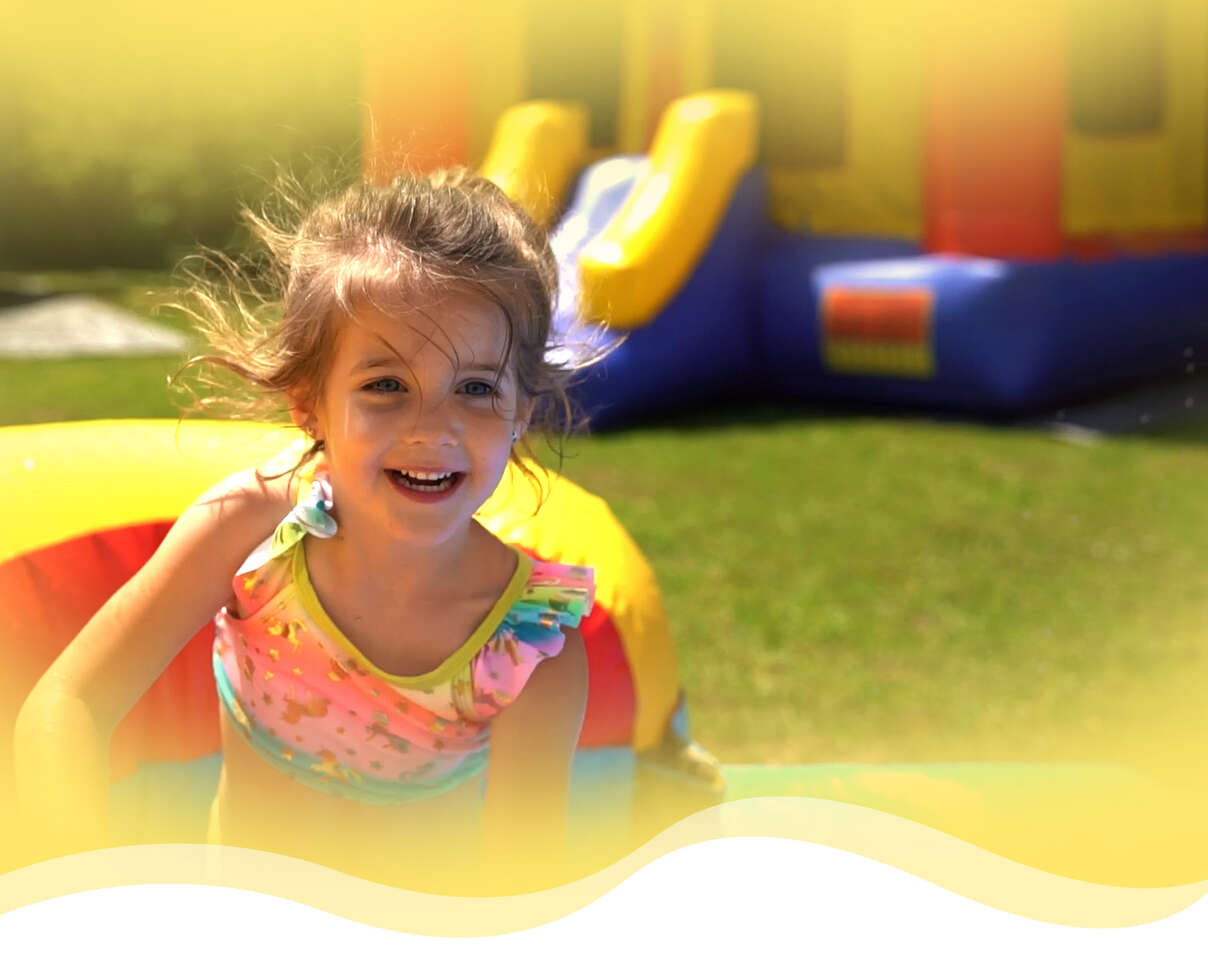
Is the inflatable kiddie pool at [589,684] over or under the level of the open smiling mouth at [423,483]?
under

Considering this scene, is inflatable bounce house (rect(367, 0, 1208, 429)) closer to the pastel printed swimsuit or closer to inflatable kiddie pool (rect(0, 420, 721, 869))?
inflatable kiddie pool (rect(0, 420, 721, 869))

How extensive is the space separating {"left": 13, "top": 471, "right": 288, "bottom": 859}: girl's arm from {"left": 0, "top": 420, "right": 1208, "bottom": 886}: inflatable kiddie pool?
0.19 meters

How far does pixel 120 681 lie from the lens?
4.12 ft

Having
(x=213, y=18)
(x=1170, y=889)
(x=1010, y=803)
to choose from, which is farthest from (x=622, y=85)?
(x=1170, y=889)

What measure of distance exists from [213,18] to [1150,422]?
552 centimetres

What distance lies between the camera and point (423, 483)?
3.93ft

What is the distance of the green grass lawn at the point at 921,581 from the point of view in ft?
7.90

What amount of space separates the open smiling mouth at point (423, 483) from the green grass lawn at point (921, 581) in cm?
48

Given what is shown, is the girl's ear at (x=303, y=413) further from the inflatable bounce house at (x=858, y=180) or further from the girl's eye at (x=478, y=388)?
the inflatable bounce house at (x=858, y=180)

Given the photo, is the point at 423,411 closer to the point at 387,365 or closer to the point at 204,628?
the point at 387,365

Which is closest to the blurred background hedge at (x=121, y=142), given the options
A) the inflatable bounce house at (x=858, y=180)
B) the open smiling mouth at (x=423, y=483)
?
the inflatable bounce house at (x=858, y=180)
